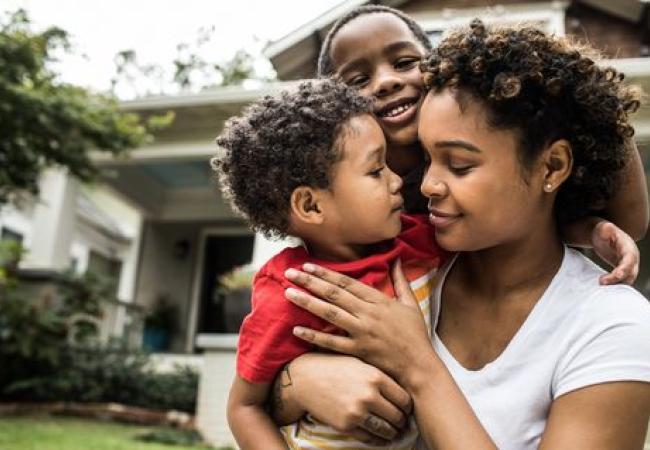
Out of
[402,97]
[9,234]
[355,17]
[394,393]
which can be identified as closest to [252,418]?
[394,393]

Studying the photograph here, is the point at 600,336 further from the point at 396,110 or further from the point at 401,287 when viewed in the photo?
the point at 396,110

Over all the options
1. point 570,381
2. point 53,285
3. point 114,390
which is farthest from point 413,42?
point 53,285

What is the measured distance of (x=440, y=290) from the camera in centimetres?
204

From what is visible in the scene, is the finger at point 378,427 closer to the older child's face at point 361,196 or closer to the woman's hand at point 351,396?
the woman's hand at point 351,396

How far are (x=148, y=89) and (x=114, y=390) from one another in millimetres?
14786

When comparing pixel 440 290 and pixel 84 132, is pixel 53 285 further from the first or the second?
pixel 440 290

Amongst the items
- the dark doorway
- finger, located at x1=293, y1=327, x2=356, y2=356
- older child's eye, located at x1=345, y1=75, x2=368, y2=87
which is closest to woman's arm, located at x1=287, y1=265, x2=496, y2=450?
finger, located at x1=293, y1=327, x2=356, y2=356

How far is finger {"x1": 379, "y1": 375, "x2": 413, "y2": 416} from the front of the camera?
177 cm

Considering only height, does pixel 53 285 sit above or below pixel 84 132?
below

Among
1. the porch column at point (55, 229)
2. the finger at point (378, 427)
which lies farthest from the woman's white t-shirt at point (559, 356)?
the porch column at point (55, 229)

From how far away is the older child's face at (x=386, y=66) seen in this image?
2.22 metres

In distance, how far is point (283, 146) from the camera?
2061 mm

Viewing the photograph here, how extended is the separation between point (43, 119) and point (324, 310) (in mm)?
7250

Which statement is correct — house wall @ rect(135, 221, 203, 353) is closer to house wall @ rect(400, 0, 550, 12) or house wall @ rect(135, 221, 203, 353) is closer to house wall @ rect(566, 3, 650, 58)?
house wall @ rect(400, 0, 550, 12)
